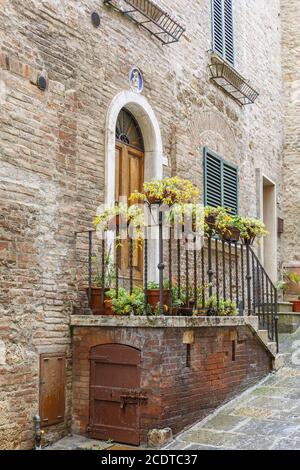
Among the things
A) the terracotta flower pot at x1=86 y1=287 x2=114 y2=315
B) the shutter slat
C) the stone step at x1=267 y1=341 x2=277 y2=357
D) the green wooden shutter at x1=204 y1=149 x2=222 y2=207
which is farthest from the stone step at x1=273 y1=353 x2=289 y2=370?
the shutter slat

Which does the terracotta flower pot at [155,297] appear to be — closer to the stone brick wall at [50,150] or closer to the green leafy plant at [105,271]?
the green leafy plant at [105,271]

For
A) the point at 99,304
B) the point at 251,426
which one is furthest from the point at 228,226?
the point at 251,426

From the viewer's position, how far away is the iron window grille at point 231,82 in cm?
998

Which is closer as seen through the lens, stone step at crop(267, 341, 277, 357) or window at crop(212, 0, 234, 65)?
stone step at crop(267, 341, 277, 357)

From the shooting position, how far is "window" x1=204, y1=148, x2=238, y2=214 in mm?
9547

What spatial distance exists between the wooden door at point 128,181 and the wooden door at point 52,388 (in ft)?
5.34

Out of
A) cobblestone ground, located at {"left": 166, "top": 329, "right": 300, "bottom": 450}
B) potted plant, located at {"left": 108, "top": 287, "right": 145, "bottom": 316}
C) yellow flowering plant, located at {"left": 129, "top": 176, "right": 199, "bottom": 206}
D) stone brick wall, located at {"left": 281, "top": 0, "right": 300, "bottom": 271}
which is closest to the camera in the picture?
cobblestone ground, located at {"left": 166, "top": 329, "right": 300, "bottom": 450}

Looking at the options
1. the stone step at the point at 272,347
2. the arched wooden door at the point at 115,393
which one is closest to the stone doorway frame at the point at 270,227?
the stone step at the point at 272,347

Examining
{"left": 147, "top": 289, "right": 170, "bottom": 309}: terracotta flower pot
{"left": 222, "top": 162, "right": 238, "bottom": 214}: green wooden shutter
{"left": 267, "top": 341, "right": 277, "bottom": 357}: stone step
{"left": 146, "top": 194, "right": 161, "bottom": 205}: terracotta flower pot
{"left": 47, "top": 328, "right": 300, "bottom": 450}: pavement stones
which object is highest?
{"left": 222, "top": 162, "right": 238, "bottom": 214}: green wooden shutter

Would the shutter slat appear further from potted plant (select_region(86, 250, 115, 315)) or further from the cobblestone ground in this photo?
the cobblestone ground

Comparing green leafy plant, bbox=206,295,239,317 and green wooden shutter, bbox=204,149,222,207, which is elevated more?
green wooden shutter, bbox=204,149,222,207

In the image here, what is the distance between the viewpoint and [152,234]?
787 cm

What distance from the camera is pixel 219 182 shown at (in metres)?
9.95

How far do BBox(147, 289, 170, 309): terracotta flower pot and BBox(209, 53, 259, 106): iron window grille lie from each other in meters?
5.16
